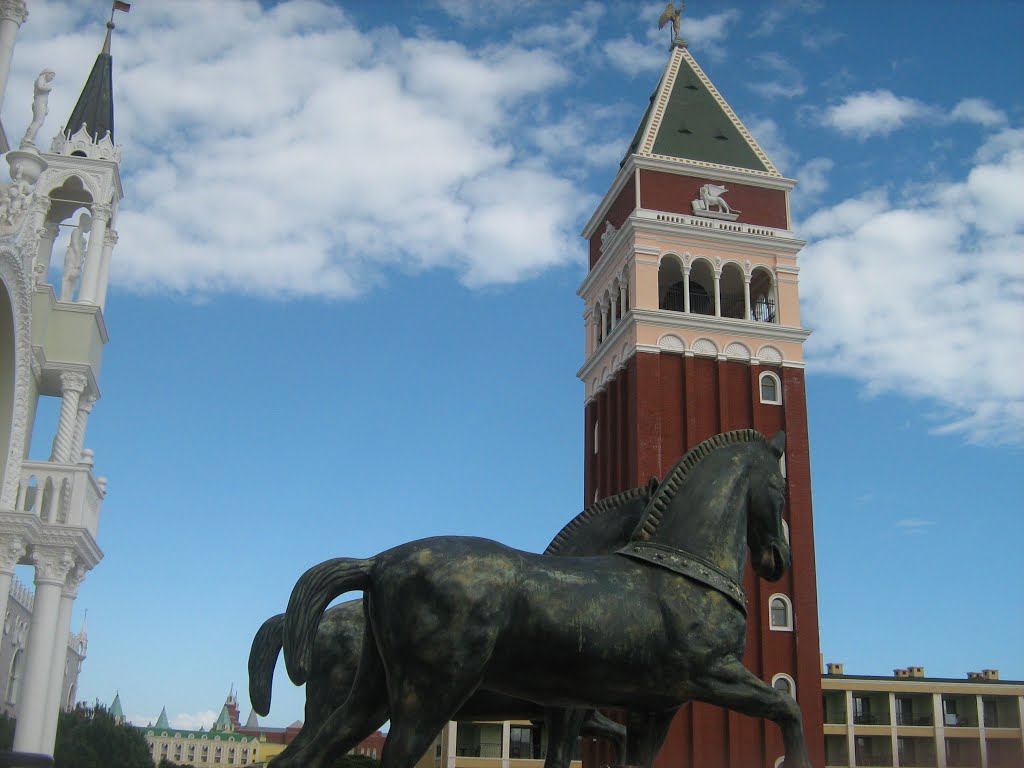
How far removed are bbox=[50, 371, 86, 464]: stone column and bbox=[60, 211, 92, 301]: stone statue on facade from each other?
2.10 metres

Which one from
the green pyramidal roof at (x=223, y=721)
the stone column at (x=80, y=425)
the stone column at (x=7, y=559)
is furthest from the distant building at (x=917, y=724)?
the green pyramidal roof at (x=223, y=721)

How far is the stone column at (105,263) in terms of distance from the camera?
926 inches

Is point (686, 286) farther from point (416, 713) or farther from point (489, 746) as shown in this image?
point (416, 713)

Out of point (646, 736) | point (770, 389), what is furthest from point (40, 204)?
point (770, 389)

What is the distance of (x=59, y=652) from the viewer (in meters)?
20.4

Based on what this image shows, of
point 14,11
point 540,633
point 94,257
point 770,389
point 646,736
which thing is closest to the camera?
point 540,633

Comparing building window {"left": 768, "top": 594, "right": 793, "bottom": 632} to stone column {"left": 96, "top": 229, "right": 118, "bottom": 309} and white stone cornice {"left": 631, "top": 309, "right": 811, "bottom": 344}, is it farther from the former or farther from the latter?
stone column {"left": 96, "top": 229, "right": 118, "bottom": 309}

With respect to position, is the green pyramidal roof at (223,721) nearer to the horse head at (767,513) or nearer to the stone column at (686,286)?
the stone column at (686,286)

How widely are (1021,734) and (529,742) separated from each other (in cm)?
2725

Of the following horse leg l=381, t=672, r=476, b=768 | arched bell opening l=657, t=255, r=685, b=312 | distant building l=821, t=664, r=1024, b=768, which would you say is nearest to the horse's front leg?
horse leg l=381, t=672, r=476, b=768

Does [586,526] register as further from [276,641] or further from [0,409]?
[0,409]

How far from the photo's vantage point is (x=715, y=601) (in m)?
6.03

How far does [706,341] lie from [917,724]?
104 ft

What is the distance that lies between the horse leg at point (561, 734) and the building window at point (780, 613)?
103ft
